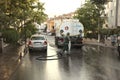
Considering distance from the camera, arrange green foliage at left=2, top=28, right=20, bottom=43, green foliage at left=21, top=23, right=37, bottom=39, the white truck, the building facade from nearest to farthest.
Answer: green foliage at left=2, top=28, right=20, bottom=43 → the white truck → green foliage at left=21, top=23, right=37, bottom=39 → the building facade

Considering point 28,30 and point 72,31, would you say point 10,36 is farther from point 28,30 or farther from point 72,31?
point 28,30

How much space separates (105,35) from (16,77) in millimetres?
34810

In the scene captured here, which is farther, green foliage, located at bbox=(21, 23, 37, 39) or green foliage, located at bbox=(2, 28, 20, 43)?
green foliage, located at bbox=(21, 23, 37, 39)

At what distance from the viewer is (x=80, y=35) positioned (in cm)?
3438

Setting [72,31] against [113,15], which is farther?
[113,15]

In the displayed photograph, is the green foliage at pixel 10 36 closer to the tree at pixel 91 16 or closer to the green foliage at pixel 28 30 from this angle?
the green foliage at pixel 28 30

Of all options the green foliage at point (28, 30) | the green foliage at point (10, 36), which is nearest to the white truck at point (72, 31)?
the green foliage at point (28, 30)

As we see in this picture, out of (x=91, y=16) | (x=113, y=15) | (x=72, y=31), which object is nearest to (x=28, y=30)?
(x=72, y=31)

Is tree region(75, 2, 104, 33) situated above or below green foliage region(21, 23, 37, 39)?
above

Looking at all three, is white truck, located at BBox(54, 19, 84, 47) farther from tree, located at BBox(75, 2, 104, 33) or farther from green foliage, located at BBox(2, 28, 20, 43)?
tree, located at BBox(75, 2, 104, 33)

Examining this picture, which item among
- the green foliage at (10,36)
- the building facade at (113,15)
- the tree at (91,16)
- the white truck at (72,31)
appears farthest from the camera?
the tree at (91,16)

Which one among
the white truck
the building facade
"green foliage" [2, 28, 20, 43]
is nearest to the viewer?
"green foliage" [2, 28, 20, 43]

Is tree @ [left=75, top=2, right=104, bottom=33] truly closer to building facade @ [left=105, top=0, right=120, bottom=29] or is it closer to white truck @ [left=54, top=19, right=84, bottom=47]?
building facade @ [left=105, top=0, right=120, bottom=29]

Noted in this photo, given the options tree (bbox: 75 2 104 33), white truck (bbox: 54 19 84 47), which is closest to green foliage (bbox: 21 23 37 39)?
white truck (bbox: 54 19 84 47)
